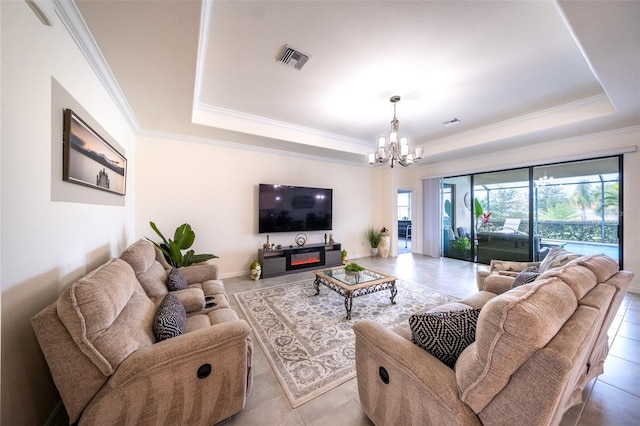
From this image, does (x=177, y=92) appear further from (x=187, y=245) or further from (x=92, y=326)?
(x=92, y=326)

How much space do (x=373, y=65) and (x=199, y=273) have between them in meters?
3.19

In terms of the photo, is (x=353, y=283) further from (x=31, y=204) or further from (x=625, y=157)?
(x=625, y=157)

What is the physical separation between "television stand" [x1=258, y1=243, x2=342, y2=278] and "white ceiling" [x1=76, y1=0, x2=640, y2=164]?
218 cm

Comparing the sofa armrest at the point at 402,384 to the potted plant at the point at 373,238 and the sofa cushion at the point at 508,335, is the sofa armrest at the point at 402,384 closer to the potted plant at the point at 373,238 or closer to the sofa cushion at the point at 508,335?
the sofa cushion at the point at 508,335

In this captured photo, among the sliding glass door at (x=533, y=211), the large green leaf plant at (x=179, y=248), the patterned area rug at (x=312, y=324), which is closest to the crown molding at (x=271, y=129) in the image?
the large green leaf plant at (x=179, y=248)

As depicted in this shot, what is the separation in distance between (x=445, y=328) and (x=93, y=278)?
1934mm

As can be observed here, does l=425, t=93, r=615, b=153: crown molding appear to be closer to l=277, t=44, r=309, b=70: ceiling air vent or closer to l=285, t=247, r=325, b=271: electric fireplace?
l=285, t=247, r=325, b=271: electric fireplace

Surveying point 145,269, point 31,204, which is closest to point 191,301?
point 145,269

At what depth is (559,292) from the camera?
0.97 metres

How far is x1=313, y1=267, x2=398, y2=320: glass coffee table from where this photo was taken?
2.74 m

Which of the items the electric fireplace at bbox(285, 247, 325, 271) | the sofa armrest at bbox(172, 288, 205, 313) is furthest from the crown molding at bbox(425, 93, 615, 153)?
the sofa armrest at bbox(172, 288, 205, 313)

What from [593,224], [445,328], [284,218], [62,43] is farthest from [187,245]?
[593,224]

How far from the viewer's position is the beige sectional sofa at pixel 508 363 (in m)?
0.79

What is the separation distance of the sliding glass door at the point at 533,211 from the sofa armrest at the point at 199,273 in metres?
5.81
